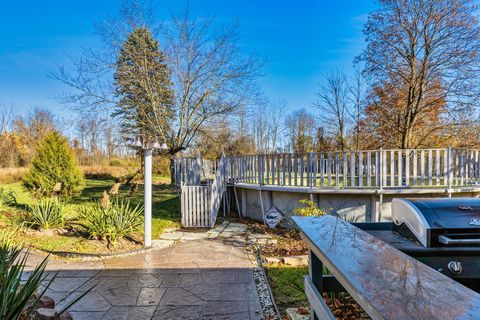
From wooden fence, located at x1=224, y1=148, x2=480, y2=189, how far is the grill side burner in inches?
171

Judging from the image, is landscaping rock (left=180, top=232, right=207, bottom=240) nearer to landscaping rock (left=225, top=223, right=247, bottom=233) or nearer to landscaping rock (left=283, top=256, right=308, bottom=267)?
landscaping rock (left=225, top=223, right=247, bottom=233)

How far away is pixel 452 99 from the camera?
11.0m

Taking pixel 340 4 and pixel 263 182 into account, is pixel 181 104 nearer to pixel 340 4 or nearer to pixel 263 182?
pixel 263 182

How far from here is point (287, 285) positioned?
145 inches

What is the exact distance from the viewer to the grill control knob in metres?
1.66

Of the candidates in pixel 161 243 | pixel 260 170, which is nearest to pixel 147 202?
pixel 161 243

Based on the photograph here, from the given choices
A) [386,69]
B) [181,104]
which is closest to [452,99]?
[386,69]

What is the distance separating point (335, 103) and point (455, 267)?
1702 centimetres

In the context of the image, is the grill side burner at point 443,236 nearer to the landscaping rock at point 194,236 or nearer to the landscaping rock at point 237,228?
the landscaping rock at point 194,236

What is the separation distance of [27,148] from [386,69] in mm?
25348

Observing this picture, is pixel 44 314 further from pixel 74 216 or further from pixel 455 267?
pixel 74 216

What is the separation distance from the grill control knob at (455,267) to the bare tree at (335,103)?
16.0 meters

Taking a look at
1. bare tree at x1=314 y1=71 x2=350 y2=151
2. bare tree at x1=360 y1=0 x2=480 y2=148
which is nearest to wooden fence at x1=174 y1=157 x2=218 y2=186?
bare tree at x1=360 y1=0 x2=480 y2=148

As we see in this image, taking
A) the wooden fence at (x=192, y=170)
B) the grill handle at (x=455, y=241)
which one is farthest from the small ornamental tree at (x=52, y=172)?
the grill handle at (x=455, y=241)
